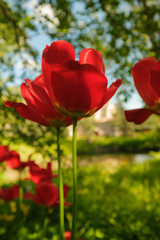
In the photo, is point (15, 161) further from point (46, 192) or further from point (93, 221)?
point (93, 221)

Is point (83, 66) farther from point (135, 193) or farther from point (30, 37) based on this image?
point (135, 193)

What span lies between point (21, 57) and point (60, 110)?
2481 millimetres

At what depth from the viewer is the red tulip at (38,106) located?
0.47 m

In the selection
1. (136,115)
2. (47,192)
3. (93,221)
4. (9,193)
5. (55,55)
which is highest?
(55,55)

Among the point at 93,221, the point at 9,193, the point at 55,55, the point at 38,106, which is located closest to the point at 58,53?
the point at 55,55

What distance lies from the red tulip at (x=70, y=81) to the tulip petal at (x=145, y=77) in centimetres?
10

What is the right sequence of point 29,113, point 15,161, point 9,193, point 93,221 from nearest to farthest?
point 29,113
point 15,161
point 9,193
point 93,221

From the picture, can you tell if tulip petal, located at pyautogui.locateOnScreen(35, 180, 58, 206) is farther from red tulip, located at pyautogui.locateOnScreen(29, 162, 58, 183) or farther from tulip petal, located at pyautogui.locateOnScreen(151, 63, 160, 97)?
tulip petal, located at pyautogui.locateOnScreen(151, 63, 160, 97)

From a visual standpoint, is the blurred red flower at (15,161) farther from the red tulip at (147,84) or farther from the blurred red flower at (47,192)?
the red tulip at (147,84)

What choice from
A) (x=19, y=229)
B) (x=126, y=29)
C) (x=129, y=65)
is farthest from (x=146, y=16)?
(x=19, y=229)

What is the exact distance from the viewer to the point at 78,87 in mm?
402

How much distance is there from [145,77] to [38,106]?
25cm

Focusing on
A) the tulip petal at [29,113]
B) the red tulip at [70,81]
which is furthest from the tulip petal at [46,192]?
the red tulip at [70,81]

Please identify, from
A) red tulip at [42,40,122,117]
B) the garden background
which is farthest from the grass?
red tulip at [42,40,122,117]
